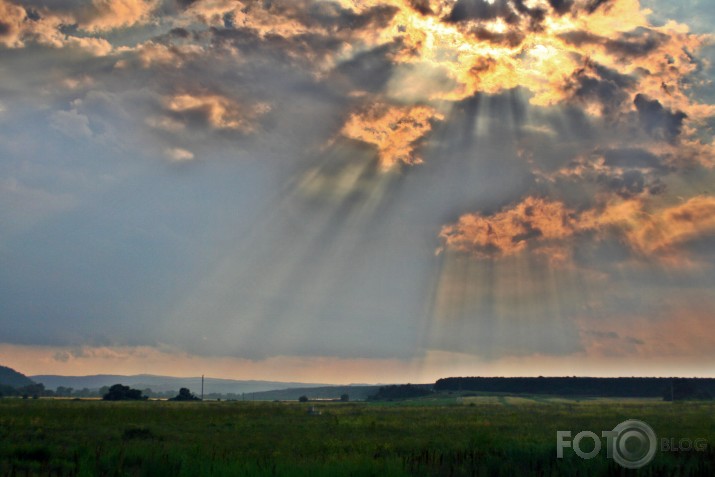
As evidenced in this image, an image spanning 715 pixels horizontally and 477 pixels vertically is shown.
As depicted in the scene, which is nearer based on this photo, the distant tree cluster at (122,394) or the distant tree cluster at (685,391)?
the distant tree cluster at (122,394)

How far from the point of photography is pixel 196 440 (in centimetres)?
3116

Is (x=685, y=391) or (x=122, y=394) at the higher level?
(x=685, y=391)

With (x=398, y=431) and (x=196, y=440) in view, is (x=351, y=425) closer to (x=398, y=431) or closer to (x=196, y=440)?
(x=398, y=431)

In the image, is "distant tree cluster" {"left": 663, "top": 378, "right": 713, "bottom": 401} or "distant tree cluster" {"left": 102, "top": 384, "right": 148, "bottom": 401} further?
"distant tree cluster" {"left": 663, "top": 378, "right": 713, "bottom": 401}

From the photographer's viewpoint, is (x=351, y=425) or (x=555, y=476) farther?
(x=351, y=425)

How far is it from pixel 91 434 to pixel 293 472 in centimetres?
2299

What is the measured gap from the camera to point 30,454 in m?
22.2

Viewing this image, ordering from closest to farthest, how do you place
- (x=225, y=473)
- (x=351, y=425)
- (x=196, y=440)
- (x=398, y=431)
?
(x=225, y=473), (x=196, y=440), (x=398, y=431), (x=351, y=425)

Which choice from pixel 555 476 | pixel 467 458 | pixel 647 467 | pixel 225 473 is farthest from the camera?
pixel 467 458

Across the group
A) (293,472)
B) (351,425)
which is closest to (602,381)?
(351,425)

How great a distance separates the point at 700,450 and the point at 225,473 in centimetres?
1459

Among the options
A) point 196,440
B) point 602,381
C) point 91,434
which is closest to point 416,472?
point 196,440

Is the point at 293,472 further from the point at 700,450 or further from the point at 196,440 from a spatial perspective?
the point at 196,440

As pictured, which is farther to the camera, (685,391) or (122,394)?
(685,391)
